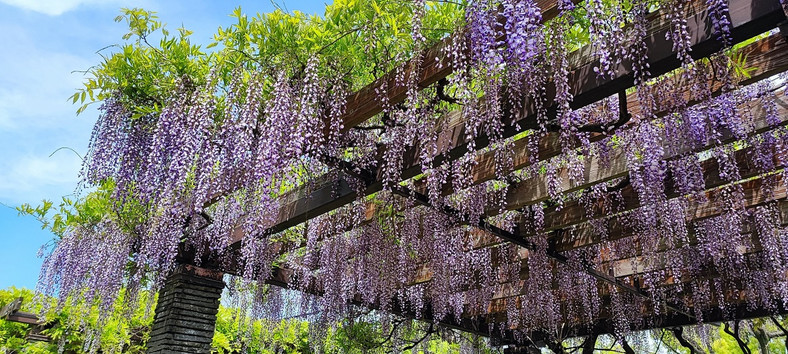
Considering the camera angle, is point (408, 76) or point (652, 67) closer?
point (652, 67)

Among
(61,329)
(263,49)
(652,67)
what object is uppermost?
(263,49)

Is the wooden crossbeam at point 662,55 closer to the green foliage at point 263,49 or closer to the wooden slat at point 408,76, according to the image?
the wooden slat at point 408,76

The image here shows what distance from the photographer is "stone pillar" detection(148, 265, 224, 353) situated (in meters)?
4.60

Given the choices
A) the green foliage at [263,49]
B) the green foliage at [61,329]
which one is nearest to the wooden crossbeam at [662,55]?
the green foliage at [263,49]

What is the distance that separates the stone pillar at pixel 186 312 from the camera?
15.1 ft

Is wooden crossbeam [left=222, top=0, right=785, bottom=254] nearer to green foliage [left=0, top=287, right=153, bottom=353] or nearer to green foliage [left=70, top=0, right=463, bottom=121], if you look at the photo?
green foliage [left=70, top=0, right=463, bottom=121]

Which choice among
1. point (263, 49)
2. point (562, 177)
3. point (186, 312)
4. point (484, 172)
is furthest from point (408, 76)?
point (186, 312)

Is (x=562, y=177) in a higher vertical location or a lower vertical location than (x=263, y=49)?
lower

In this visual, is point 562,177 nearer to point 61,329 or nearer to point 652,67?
point 652,67

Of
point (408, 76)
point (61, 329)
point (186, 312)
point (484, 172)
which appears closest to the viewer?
point (408, 76)

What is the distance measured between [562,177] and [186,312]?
3.41 meters

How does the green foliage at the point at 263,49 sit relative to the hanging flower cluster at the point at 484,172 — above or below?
above

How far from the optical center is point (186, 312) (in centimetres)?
472

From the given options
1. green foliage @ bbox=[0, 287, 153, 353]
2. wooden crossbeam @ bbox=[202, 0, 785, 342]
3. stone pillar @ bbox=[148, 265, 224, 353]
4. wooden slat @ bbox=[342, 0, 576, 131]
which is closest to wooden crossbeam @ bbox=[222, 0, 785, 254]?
wooden crossbeam @ bbox=[202, 0, 785, 342]
